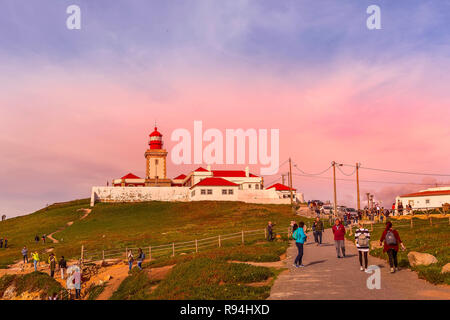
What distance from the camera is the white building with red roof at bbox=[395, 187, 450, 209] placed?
75812 millimetres

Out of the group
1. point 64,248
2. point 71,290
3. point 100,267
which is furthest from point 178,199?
point 71,290

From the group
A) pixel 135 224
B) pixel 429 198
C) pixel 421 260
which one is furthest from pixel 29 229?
pixel 421 260

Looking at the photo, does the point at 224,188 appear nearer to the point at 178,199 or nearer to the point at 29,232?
the point at 178,199

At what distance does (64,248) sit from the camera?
52125 millimetres

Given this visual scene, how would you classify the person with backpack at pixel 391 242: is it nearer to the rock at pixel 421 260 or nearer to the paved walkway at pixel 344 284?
the paved walkway at pixel 344 284

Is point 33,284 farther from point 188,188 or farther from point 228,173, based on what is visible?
point 228,173

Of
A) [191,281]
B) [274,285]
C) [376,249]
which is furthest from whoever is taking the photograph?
[376,249]

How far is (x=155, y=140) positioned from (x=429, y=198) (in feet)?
229

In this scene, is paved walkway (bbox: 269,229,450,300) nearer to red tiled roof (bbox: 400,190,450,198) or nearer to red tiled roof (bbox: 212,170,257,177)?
red tiled roof (bbox: 400,190,450,198)

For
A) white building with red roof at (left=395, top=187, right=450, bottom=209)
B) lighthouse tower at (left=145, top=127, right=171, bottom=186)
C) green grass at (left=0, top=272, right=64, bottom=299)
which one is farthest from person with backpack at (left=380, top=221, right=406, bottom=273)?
lighthouse tower at (left=145, top=127, right=171, bottom=186)

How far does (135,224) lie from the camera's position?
7362 centimetres

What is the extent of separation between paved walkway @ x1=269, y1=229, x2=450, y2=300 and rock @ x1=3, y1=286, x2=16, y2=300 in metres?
22.7

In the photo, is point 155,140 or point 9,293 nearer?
point 9,293

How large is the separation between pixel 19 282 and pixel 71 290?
801 cm
